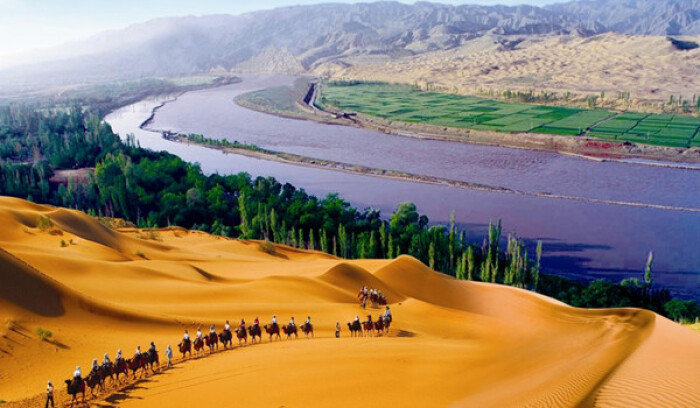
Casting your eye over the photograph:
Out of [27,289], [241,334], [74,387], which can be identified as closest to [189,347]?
[241,334]

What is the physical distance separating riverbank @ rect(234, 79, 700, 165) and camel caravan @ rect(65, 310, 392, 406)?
78.1 m

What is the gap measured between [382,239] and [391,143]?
61.6m

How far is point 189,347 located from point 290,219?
32.8 meters

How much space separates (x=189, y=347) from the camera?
1686 centimetres

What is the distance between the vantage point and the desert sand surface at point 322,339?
13.9 metres

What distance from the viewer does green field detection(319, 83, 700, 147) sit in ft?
318

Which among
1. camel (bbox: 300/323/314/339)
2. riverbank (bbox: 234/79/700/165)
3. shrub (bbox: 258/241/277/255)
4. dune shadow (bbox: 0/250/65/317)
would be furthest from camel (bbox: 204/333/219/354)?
riverbank (bbox: 234/79/700/165)

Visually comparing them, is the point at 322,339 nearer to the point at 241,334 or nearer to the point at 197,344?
the point at 241,334

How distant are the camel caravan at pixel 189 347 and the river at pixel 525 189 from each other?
30.4 m

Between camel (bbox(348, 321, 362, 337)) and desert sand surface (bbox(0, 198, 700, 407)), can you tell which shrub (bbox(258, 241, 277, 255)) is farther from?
camel (bbox(348, 321, 362, 337))

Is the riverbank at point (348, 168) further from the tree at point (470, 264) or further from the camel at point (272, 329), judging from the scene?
the camel at point (272, 329)

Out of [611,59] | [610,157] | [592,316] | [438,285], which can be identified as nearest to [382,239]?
[438,285]

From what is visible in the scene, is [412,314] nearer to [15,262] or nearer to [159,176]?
[15,262]

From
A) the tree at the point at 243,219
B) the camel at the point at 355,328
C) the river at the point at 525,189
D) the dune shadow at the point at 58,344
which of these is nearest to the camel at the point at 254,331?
the camel at the point at 355,328
